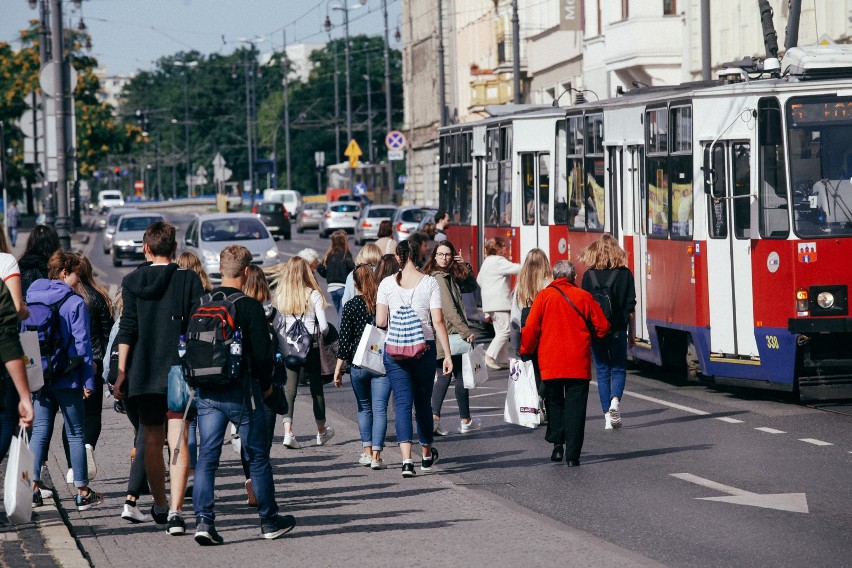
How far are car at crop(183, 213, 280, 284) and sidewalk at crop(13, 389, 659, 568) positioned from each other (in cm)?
2289

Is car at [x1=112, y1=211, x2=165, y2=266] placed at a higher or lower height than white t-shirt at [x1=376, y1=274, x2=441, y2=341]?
higher

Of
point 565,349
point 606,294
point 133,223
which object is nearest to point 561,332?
point 565,349

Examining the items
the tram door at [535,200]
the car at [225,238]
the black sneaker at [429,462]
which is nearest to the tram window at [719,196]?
the black sneaker at [429,462]

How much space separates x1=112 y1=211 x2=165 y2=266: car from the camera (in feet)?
162

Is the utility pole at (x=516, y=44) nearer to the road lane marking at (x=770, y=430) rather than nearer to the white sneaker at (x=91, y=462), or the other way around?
the road lane marking at (x=770, y=430)

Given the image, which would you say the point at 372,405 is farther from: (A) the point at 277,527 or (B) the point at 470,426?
(A) the point at 277,527

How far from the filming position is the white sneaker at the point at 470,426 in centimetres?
1439

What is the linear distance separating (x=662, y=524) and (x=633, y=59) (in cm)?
3258

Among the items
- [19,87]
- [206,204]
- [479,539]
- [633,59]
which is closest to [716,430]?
[479,539]

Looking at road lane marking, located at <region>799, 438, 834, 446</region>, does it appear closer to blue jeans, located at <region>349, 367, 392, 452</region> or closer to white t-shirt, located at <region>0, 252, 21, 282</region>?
blue jeans, located at <region>349, 367, 392, 452</region>

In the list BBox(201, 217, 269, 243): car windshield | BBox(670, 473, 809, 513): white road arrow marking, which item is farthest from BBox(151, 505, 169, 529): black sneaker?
BBox(201, 217, 269, 243): car windshield

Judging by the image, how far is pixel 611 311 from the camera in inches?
562

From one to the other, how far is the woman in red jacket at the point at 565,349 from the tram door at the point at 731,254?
12.1 ft

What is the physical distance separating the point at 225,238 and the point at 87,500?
2604 cm
